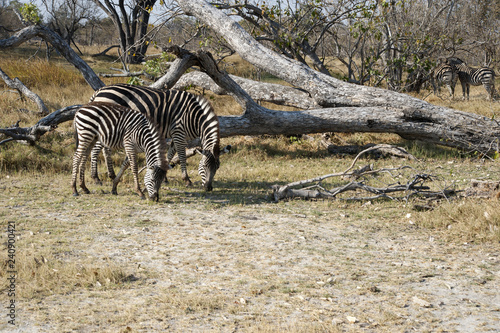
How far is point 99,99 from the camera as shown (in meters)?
8.77

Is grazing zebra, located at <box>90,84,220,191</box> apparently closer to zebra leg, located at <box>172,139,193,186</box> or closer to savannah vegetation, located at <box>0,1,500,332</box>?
zebra leg, located at <box>172,139,193,186</box>

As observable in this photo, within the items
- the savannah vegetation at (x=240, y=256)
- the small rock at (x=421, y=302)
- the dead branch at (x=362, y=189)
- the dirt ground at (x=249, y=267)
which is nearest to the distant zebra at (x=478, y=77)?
the savannah vegetation at (x=240, y=256)

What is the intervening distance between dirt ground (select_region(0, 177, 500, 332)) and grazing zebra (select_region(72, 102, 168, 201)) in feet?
2.06

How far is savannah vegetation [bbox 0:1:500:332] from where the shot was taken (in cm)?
413

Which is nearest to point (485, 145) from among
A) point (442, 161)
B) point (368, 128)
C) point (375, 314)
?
point (442, 161)

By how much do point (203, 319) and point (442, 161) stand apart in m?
8.64

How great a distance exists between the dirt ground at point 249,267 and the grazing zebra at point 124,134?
628 mm

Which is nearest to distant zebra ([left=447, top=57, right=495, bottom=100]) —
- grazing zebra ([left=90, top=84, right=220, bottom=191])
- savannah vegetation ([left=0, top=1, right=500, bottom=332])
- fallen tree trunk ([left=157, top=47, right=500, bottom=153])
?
fallen tree trunk ([left=157, top=47, right=500, bottom=153])

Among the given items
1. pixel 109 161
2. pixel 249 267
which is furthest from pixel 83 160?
pixel 249 267

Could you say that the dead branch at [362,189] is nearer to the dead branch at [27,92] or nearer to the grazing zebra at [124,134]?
the grazing zebra at [124,134]

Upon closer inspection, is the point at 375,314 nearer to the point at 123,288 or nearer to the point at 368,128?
the point at 123,288

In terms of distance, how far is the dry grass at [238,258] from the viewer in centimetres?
411

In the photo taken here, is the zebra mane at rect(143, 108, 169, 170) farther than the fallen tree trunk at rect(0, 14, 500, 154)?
No

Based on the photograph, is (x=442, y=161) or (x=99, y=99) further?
(x=442, y=161)
